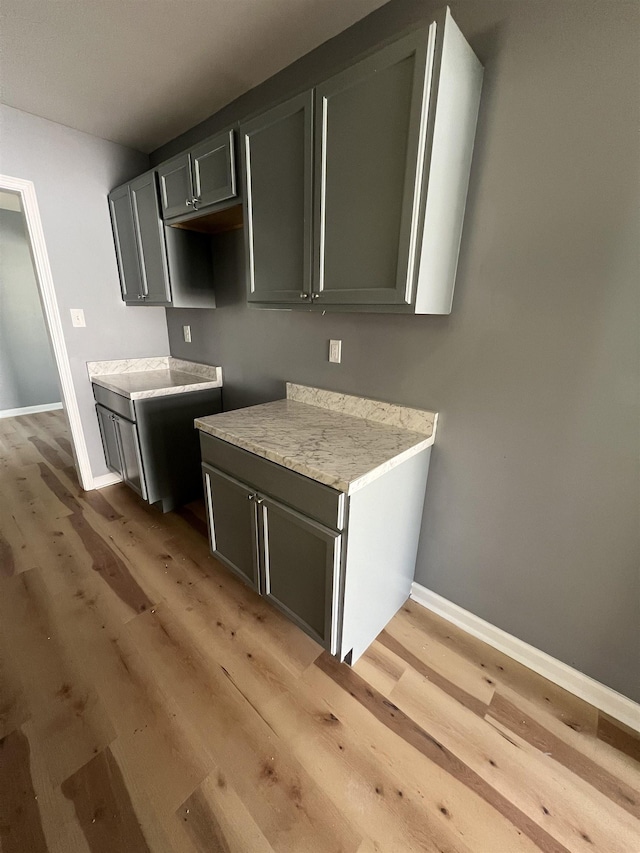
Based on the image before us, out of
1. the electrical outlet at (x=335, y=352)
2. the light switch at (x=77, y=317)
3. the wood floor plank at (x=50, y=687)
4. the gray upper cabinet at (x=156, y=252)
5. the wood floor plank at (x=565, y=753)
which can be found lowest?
the wood floor plank at (x=565, y=753)

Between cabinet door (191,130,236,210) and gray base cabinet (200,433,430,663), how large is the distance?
1204 mm

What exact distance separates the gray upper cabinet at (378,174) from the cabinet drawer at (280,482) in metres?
0.68

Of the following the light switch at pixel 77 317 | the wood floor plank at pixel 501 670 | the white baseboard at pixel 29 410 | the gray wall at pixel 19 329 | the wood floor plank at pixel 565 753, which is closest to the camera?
the wood floor plank at pixel 565 753

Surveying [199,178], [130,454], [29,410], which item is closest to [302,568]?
[130,454]

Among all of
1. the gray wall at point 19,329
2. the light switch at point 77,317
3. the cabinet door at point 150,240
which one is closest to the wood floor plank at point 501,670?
the cabinet door at point 150,240

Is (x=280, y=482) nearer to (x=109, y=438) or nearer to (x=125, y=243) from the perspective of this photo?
(x=109, y=438)

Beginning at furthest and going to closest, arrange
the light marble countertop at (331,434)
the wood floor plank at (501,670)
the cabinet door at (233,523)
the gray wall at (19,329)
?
the gray wall at (19,329) → the cabinet door at (233,523) → the wood floor plank at (501,670) → the light marble countertop at (331,434)

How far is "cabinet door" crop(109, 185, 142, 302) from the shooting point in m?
2.35

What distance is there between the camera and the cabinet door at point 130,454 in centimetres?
229

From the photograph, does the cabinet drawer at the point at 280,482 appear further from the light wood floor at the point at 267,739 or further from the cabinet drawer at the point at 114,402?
the cabinet drawer at the point at 114,402

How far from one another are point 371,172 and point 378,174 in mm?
32

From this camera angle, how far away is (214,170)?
66.3 inches

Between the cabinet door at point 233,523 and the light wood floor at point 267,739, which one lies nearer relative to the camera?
the light wood floor at point 267,739

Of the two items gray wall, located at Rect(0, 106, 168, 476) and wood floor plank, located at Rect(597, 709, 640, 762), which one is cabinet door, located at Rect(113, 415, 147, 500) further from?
wood floor plank, located at Rect(597, 709, 640, 762)
